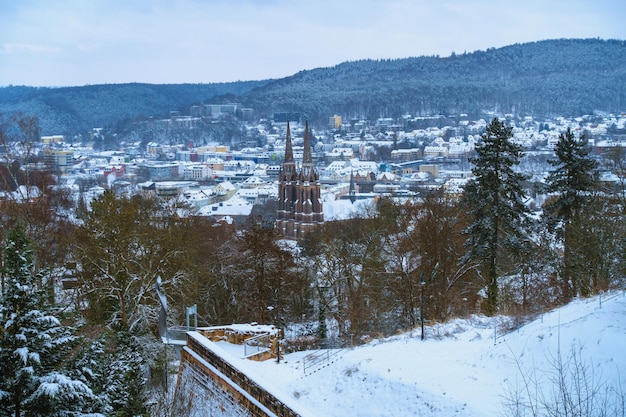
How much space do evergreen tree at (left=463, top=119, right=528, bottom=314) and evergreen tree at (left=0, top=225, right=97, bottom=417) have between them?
10978mm

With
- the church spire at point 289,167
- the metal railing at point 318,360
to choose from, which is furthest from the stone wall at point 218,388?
the church spire at point 289,167

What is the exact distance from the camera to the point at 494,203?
1542 cm

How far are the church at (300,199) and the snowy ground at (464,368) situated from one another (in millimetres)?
46674

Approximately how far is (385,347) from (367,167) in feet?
376

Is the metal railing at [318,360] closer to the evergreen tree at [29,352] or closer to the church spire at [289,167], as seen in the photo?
the evergreen tree at [29,352]

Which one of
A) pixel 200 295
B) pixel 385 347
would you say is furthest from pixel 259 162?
pixel 385 347

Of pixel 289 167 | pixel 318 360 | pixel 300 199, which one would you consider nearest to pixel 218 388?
pixel 318 360

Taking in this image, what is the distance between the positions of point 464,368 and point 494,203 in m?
6.41

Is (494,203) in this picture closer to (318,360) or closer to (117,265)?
(318,360)

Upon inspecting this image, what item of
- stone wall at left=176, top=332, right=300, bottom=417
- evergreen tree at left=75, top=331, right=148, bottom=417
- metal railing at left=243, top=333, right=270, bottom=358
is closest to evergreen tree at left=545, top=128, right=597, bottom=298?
metal railing at left=243, top=333, right=270, bottom=358

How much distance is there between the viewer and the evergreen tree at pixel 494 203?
50.3 ft

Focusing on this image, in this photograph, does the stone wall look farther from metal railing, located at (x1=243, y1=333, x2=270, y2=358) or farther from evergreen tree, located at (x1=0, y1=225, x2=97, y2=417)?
evergreen tree, located at (x1=0, y1=225, x2=97, y2=417)

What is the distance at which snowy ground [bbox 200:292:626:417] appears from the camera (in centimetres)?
877

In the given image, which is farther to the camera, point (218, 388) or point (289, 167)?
point (289, 167)
